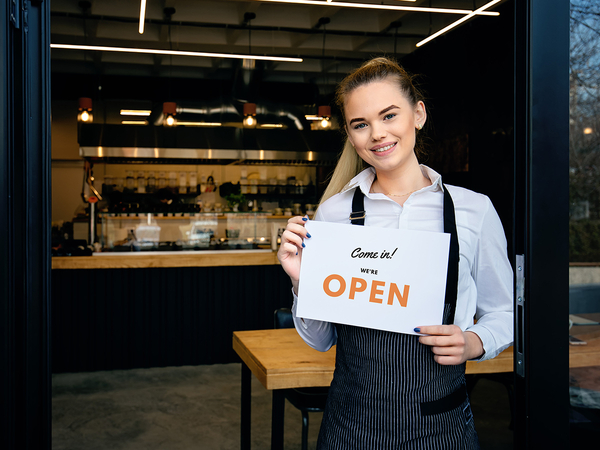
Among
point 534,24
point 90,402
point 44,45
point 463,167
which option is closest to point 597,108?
point 534,24

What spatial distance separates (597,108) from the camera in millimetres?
1076

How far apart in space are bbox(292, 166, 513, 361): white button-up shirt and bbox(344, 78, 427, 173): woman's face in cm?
11

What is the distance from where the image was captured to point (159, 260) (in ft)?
15.3

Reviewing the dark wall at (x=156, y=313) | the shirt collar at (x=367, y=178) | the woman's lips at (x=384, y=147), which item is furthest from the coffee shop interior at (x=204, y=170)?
the woman's lips at (x=384, y=147)

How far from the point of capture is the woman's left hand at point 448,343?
112 cm

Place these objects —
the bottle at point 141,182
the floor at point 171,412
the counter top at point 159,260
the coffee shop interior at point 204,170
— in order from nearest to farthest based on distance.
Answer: the floor at point 171,412, the coffee shop interior at point 204,170, the counter top at point 159,260, the bottle at point 141,182

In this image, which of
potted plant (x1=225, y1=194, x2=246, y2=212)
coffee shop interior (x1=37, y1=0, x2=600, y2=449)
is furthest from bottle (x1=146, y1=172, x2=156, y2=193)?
potted plant (x1=225, y1=194, x2=246, y2=212)

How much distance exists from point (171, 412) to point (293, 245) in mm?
2924

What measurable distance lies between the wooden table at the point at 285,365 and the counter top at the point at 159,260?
2489mm

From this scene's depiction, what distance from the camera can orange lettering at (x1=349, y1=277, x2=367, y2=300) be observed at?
1.17 metres

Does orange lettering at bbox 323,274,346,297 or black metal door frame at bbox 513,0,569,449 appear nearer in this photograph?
black metal door frame at bbox 513,0,569,449

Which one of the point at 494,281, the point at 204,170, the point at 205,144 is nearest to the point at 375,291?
the point at 494,281

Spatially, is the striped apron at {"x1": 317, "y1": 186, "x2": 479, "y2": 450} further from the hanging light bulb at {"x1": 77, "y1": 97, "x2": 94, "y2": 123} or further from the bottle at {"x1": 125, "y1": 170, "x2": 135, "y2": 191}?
the bottle at {"x1": 125, "y1": 170, "x2": 135, "y2": 191}

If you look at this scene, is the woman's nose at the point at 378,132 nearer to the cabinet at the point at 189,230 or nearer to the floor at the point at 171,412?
the floor at the point at 171,412
